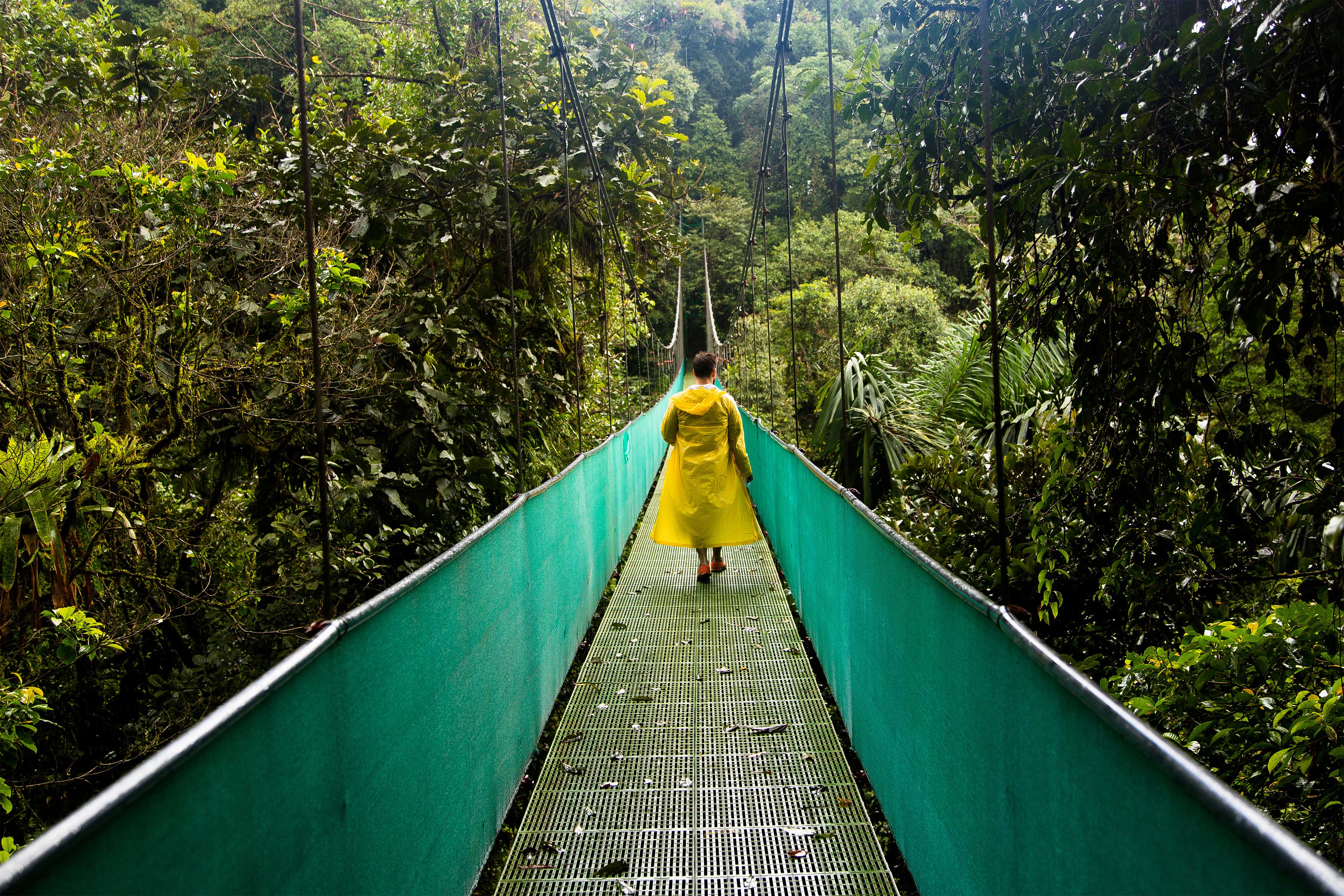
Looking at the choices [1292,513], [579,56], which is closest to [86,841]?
[1292,513]

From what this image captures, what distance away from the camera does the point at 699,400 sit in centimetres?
495

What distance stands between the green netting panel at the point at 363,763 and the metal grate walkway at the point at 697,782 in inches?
7.5

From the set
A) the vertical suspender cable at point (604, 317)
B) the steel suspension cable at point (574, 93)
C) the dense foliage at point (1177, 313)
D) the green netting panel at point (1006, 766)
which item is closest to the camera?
the green netting panel at point (1006, 766)

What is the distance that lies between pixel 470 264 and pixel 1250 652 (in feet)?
12.5

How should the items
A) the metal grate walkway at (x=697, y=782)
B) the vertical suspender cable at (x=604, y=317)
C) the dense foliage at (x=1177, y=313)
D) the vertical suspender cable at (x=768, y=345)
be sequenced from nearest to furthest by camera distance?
the dense foliage at (x=1177, y=313), the metal grate walkway at (x=697, y=782), the vertical suspender cable at (x=604, y=317), the vertical suspender cable at (x=768, y=345)

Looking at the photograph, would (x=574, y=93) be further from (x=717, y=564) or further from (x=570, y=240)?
(x=717, y=564)

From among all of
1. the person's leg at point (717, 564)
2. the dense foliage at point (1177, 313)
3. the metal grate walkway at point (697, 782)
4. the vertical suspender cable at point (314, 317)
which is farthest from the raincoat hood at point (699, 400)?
the vertical suspender cable at point (314, 317)

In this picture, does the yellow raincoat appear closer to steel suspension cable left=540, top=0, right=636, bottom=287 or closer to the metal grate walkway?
the metal grate walkway

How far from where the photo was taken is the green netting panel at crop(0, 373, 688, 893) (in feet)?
2.49

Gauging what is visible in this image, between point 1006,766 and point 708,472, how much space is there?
12.2 feet

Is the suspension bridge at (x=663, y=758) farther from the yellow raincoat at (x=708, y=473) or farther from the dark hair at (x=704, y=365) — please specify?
the dark hair at (x=704, y=365)

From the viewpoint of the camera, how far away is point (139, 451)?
3.18 metres

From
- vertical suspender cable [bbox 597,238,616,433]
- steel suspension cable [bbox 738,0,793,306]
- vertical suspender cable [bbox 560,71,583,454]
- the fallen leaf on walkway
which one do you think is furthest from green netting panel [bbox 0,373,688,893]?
steel suspension cable [bbox 738,0,793,306]

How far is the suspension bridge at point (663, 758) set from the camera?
31.7 inches
